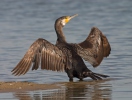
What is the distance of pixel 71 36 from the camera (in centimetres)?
1845

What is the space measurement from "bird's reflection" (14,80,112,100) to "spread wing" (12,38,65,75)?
51 cm

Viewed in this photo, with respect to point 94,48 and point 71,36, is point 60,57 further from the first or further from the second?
point 71,36

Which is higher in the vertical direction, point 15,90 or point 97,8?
point 97,8

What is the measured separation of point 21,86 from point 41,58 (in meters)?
0.97

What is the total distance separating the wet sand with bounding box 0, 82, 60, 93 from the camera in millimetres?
11195

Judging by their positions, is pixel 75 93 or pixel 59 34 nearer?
pixel 75 93

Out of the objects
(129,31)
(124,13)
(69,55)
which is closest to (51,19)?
(124,13)

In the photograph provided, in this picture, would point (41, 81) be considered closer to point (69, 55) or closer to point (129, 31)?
point (69, 55)

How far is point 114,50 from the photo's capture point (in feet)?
52.3

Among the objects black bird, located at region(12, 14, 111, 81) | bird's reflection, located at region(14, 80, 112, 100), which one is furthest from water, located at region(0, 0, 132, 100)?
black bird, located at region(12, 14, 111, 81)

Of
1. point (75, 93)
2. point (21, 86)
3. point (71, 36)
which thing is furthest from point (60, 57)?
point (71, 36)

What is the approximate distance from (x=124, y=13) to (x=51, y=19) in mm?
3134

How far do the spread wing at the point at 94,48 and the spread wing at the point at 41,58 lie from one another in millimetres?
676

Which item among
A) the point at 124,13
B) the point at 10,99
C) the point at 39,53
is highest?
the point at 124,13
